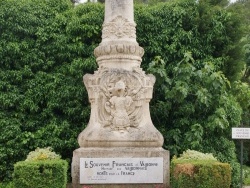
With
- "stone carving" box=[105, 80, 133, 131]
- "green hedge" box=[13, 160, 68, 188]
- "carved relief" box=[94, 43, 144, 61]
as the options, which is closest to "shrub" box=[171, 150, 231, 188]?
"stone carving" box=[105, 80, 133, 131]

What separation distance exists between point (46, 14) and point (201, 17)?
4784 mm

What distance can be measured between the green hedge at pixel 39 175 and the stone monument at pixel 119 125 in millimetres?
1017

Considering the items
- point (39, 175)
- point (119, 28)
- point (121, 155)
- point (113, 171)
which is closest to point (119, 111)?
Answer: point (121, 155)

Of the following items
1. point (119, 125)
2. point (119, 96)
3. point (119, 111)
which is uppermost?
point (119, 96)

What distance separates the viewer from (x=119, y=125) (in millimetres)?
10656

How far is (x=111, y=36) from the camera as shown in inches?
443

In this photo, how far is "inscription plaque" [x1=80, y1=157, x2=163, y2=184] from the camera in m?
10.2

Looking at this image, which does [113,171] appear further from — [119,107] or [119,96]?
[119,96]

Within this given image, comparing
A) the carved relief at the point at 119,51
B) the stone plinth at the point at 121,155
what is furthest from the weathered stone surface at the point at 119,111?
the carved relief at the point at 119,51

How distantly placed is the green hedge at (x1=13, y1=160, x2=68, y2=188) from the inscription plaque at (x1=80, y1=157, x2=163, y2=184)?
98cm

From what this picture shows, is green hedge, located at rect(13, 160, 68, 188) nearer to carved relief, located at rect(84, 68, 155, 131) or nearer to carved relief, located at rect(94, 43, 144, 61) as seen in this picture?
carved relief, located at rect(84, 68, 155, 131)

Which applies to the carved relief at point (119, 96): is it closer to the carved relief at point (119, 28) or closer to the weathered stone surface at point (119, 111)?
the weathered stone surface at point (119, 111)

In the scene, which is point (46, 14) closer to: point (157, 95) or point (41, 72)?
point (41, 72)

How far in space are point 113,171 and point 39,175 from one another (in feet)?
5.71
